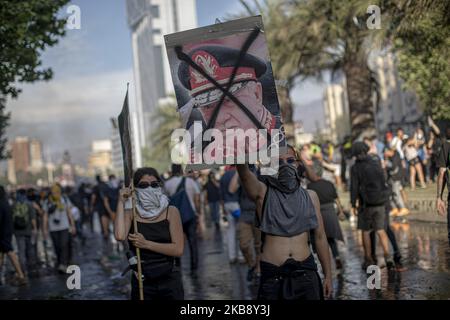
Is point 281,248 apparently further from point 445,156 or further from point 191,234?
point 191,234

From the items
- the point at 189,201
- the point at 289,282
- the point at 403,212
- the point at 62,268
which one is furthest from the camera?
the point at 403,212

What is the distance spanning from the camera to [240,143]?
4.96 m

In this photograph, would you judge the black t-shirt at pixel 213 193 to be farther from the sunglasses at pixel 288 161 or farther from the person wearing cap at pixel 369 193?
the sunglasses at pixel 288 161

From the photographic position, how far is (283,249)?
5633mm

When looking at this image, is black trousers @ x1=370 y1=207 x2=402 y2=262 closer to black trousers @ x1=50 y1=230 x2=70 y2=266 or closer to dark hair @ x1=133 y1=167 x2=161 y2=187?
dark hair @ x1=133 y1=167 x2=161 y2=187

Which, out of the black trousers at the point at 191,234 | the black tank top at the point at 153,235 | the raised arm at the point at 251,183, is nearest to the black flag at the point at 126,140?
the black tank top at the point at 153,235

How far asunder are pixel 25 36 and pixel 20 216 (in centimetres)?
339

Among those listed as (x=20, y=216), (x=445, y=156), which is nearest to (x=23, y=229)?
(x=20, y=216)

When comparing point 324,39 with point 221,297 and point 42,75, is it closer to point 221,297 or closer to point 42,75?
point 42,75

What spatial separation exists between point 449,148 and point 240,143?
4.43 m

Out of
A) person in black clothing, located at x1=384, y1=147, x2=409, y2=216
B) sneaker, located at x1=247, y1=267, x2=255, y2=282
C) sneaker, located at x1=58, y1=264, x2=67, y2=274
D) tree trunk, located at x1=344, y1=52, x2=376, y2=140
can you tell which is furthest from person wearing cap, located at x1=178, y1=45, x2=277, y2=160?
tree trunk, located at x1=344, y1=52, x2=376, y2=140

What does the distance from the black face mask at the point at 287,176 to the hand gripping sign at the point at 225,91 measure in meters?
0.65

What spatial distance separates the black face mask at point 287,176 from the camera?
561 centimetres
